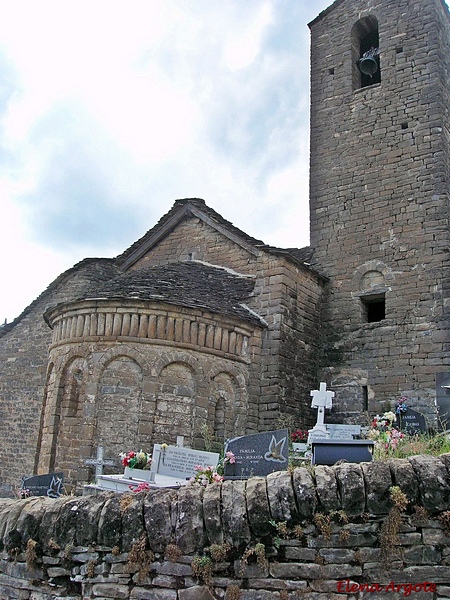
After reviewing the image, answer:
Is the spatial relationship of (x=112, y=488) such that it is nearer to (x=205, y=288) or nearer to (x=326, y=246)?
(x=205, y=288)

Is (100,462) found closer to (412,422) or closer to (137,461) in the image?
(137,461)

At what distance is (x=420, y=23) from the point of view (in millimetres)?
14766

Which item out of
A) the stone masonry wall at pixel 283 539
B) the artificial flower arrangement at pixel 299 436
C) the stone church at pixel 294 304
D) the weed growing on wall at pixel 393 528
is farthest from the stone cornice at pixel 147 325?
the weed growing on wall at pixel 393 528

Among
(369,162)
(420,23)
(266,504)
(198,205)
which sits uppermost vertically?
(420,23)

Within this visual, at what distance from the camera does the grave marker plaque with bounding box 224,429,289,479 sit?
6203 mm

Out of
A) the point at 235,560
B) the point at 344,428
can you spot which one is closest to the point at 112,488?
the point at 235,560

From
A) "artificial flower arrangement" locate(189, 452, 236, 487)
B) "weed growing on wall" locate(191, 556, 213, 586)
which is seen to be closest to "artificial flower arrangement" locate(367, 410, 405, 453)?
"artificial flower arrangement" locate(189, 452, 236, 487)

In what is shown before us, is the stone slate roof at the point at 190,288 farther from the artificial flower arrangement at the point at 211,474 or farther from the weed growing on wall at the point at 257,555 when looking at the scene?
the weed growing on wall at the point at 257,555

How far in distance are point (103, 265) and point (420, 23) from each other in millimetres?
9690

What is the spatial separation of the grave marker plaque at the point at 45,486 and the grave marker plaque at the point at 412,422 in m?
5.65

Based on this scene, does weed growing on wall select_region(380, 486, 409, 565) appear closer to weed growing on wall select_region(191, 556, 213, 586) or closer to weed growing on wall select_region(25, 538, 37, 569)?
weed growing on wall select_region(191, 556, 213, 586)

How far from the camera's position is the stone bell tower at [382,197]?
12.7 m

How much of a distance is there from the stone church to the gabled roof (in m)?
0.04

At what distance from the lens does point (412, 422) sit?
424 inches
